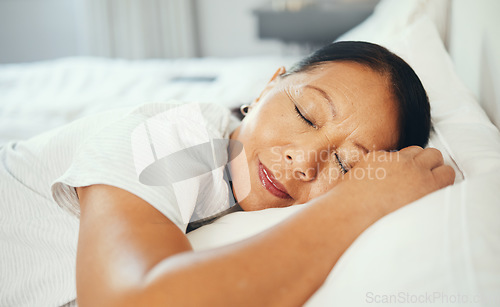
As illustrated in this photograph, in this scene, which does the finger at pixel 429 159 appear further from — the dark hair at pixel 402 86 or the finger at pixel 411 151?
the dark hair at pixel 402 86

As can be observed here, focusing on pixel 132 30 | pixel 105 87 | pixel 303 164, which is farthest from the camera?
pixel 132 30

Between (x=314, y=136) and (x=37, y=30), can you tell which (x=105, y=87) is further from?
(x=37, y=30)

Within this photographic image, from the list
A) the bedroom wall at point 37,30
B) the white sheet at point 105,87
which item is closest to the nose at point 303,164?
the white sheet at point 105,87

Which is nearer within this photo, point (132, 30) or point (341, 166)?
point (341, 166)

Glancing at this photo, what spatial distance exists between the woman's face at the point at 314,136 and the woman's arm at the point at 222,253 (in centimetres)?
15

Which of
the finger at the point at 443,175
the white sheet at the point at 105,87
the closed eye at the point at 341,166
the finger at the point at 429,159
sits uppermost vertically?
the finger at the point at 429,159

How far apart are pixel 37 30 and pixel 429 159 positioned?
3.75m

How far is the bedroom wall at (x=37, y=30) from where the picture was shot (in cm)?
342

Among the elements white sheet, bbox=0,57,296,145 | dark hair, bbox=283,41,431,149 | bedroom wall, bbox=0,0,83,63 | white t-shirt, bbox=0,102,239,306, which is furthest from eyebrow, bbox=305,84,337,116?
bedroom wall, bbox=0,0,83,63

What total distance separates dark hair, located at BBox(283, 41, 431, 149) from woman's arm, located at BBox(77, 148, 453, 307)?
9.4 inches

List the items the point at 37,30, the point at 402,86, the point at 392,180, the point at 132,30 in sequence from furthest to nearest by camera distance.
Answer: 1. the point at 132,30
2. the point at 37,30
3. the point at 402,86
4. the point at 392,180

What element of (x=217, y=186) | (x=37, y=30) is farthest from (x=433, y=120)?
(x=37, y=30)

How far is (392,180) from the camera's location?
565 millimetres

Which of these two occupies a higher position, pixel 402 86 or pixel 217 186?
pixel 402 86
